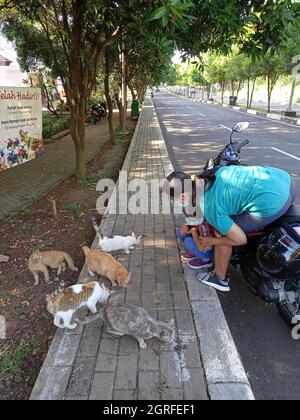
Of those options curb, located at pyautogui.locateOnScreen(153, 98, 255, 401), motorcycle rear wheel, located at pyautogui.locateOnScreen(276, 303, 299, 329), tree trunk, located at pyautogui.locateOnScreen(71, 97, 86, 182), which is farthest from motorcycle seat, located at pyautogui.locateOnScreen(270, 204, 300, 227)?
tree trunk, located at pyautogui.locateOnScreen(71, 97, 86, 182)

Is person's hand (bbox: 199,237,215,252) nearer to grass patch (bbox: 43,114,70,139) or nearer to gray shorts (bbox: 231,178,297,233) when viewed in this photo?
gray shorts (bbox: 231,178,297,233)

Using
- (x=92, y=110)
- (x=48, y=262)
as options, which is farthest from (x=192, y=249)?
(x=92, y=110)

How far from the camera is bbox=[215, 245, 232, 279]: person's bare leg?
3216 millimetres

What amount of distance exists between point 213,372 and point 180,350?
31 cm

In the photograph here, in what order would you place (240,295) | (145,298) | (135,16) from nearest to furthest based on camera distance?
(145,298) < (240,295) < (135,16)

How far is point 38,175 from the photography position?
854 centimetres

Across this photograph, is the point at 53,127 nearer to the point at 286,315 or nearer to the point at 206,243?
the point at 206,243

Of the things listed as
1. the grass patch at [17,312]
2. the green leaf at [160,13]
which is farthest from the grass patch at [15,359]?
the green leaf at [160,13]

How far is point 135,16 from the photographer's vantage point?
13.9ft

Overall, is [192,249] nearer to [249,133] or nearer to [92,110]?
[249,133]

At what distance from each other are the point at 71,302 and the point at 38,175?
614cm

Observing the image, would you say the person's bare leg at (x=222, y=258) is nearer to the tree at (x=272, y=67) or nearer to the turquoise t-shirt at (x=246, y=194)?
the turquoise t-shirt at (x=246, y=194)

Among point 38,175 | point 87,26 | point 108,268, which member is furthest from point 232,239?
point 38,175

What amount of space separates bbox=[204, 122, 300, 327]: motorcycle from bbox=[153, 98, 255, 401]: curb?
421 millimetres
